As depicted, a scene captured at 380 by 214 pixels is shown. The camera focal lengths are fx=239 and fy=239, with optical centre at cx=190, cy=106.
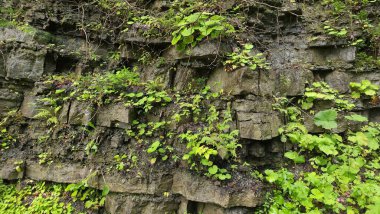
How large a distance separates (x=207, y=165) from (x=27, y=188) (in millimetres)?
3620

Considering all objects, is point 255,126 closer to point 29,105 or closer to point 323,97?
point 323,97

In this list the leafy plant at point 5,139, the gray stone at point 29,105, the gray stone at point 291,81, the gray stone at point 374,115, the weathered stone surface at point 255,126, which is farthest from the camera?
the gray stone at point 29,105

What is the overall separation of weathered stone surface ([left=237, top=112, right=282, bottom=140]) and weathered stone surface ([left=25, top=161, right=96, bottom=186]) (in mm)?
2800

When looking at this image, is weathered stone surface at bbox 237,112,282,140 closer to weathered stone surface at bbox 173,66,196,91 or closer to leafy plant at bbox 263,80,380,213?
leafy plant at bbox 263,80,380,213

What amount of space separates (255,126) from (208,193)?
130cm

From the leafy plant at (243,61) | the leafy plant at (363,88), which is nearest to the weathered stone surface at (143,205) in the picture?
the leafy plant at (243,61)

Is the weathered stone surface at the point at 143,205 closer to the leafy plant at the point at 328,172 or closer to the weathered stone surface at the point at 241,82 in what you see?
the leafy plant at the point at 328,172

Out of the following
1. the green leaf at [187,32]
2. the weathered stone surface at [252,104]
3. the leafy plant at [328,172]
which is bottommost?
the leafy plant at [328,172]

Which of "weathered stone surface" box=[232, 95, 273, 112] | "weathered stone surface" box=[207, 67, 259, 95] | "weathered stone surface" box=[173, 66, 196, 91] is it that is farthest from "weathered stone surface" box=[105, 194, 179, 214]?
"weathered stone surface" box=[207, 67, 259, 95]

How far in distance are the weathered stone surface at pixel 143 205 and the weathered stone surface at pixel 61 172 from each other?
808 mm

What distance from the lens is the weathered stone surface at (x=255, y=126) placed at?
3922mm

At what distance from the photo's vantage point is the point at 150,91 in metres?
4.51

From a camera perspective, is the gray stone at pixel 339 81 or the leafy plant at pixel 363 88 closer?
the leafy plant at pixel 363 88

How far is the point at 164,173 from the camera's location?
405 cm
